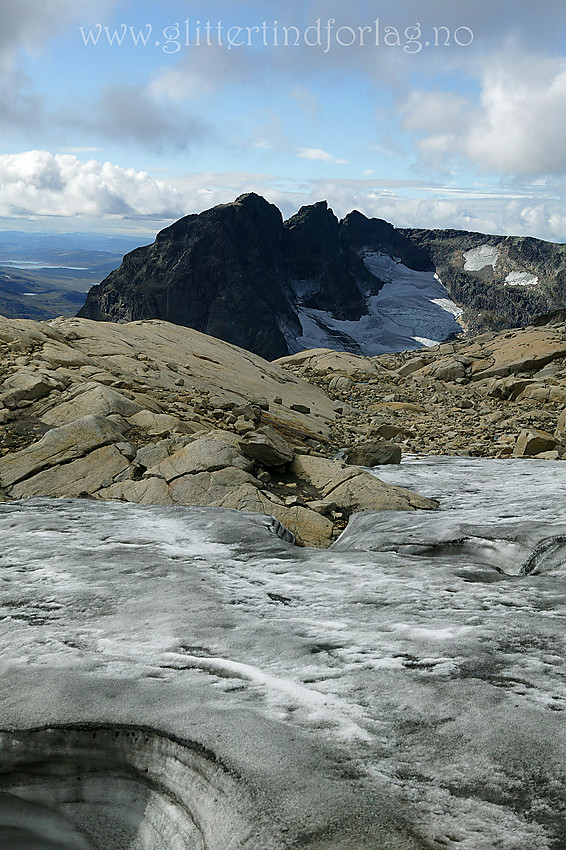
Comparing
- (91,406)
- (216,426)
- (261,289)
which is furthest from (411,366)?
(261,289)

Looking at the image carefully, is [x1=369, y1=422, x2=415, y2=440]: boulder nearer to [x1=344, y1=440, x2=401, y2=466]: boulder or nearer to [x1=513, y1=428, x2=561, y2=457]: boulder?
[x1=344, y1=440, x2=401, y2=466]: boulder

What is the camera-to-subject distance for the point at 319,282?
469ft

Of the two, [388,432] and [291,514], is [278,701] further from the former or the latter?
[388,432]

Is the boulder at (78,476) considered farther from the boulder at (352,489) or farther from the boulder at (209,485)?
the boulder at (352,489)

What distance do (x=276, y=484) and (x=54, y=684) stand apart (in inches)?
317

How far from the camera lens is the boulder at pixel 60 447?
11188mm

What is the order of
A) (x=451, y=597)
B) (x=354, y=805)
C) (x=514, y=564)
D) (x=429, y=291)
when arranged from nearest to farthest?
(x=354, y=805)
(x=451, y=597)
(x=514, y=564)
(x=429, y=291)

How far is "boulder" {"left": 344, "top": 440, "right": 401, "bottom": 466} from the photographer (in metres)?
15.7

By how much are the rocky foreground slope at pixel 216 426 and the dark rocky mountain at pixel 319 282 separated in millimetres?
84449

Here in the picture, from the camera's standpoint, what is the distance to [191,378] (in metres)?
19.5

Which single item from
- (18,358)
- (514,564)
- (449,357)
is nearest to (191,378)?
(18,358)

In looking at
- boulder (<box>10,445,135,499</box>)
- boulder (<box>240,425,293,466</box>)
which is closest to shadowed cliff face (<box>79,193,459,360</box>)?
boulder (<box>240,425,293,466</box>)

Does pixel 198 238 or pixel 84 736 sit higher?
pixel 198 238

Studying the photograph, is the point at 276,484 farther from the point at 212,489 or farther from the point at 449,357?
the point at 449,357
